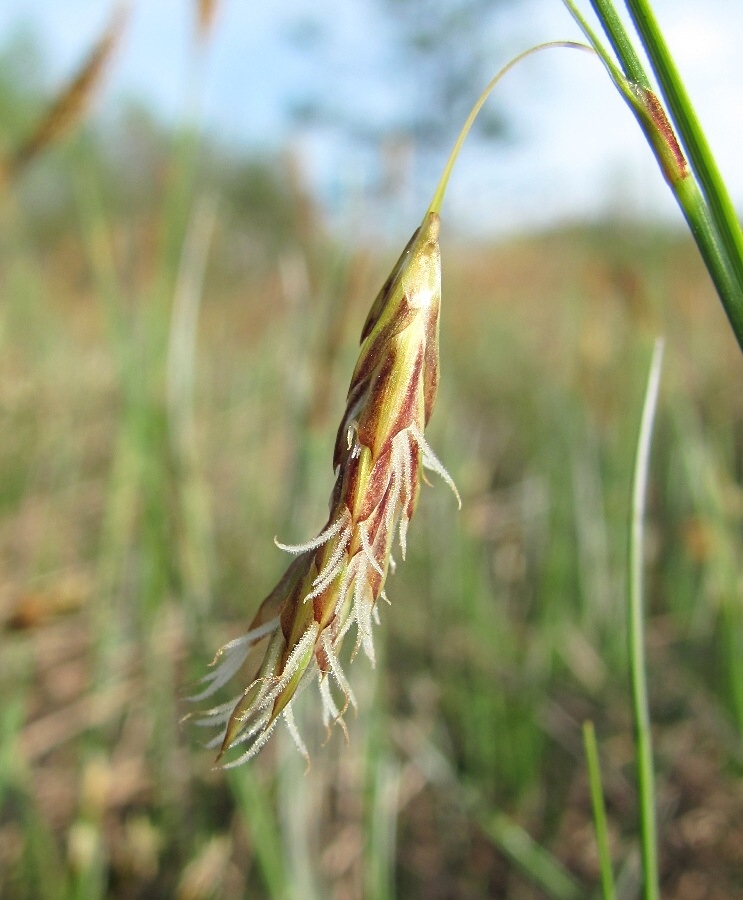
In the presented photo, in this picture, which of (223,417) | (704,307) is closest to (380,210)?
(223,417)

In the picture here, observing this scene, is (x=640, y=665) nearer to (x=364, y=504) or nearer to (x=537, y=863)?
(x=364, y=504)

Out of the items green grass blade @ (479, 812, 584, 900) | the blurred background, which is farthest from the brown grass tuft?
green grass blade @ (479, 812, 584, 900)

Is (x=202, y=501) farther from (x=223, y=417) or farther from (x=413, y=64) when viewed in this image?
(x=413, y=64)

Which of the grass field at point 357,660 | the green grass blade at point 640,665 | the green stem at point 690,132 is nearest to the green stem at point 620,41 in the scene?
the green stem at point 690,132

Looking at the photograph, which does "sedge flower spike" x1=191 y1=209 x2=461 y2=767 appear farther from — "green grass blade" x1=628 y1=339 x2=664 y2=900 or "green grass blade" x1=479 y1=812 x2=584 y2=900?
"green grass blade" x1=479 y1=812 x2=584 y2=900

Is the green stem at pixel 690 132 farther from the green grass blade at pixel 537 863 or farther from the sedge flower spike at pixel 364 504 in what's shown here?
the green grass blade at pixel 537 863

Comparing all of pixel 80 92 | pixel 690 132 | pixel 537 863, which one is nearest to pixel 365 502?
pixel 690 132

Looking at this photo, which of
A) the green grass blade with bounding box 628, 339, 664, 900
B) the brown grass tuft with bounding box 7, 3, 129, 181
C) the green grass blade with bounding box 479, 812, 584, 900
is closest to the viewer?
the green grass blade with bounding box 628, 339, 664, 900
